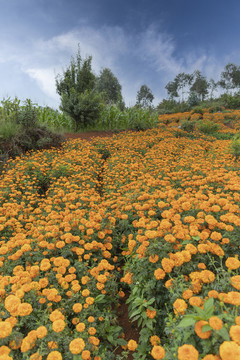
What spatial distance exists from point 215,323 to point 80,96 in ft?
44.3

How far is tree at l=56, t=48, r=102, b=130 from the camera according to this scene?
12.9m

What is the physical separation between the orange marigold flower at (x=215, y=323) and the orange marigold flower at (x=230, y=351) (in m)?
0.11

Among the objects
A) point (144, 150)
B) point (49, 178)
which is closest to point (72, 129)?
point (144, 150)

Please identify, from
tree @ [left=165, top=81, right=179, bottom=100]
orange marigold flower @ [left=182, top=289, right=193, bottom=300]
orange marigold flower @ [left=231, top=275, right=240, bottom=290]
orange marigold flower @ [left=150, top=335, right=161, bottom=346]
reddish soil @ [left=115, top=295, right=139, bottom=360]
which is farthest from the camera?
tree @ [left=165, top=81, right=179, bottom=100]

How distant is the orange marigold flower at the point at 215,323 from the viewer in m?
1.25

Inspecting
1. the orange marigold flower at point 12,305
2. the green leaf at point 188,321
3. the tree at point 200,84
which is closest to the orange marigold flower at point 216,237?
the green leaf at point 188,321

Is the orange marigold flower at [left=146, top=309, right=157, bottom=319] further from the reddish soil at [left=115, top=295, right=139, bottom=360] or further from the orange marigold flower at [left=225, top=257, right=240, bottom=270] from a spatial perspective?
the orange marigold flower at [left=225, top=257, right=240, bottom=270]

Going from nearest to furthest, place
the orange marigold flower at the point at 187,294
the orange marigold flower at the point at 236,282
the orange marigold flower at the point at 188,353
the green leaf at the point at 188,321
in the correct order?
the orange marigold flower at the point at 188,353, the green leaf at the point at 188,321, the orange marigold flower at the point at 236,282, the orange marigold flower at the point at 187,294

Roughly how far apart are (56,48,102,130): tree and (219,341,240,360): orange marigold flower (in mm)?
13160

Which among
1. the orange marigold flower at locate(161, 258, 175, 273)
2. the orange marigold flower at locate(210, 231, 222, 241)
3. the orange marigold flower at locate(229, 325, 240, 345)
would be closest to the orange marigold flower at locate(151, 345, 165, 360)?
the orange marigold flower at locate(229, 325, 240, 345)

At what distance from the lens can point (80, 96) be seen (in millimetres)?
12828

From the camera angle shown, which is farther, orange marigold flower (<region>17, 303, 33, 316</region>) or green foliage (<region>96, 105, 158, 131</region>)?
green foliage (<region>96, 105, 158, 131</region>)

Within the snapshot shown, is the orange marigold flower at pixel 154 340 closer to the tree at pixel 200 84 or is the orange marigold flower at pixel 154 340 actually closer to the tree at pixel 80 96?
the tree at pixel 80 96

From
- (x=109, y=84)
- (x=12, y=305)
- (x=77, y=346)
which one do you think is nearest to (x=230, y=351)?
(x=77, y=346)
